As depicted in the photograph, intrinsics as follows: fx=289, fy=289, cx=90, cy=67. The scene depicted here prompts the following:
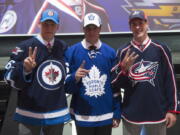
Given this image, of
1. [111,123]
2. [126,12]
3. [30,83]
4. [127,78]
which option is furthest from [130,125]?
[126,12]

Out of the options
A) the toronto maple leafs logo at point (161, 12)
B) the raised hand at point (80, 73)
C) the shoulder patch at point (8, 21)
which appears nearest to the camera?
the raised hand at point (80, 73)

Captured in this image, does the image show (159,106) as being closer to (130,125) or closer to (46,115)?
(130,125)

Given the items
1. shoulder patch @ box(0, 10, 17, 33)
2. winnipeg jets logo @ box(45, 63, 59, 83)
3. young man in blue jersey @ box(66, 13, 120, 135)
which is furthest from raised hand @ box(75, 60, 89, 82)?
shoulder patch @ box(0, 10, 17, 33)

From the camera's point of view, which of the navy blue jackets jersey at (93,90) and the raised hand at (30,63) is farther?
the navy blue jackets jersey at (93,90)

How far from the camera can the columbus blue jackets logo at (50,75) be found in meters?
1.70

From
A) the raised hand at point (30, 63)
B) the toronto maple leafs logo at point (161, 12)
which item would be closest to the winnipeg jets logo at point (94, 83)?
the raised hand at point (30, 63)

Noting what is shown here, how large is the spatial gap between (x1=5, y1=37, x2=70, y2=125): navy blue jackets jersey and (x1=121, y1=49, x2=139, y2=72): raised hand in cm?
38

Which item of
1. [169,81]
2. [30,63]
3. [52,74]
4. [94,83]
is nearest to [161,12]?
[169,81]

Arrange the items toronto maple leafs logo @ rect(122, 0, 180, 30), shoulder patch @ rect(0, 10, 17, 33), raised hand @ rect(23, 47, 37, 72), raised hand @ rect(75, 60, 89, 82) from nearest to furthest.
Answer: raised hand @ rect(23, 47, 37, 72), raised hand @ rect(75, 60, 89, 82), shoulder patch @ rect(0, 10, 17, 33), toronto maple leafs logo @ rect(122, 0, 180, 30)

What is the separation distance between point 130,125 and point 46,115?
51 cm

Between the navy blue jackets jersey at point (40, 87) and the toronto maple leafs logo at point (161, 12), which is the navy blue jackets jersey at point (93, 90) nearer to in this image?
the navy blue jackets jersey at point (40, 87)

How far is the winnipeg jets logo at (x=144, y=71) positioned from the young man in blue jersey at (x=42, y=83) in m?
0.43

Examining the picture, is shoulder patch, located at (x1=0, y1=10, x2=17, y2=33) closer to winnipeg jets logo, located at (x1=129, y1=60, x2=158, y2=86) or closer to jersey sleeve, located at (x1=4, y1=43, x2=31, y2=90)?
jersey sleeve, located at (x1=4, y1=43, x2=31, y2=90)

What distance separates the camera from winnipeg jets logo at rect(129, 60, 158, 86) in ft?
A: 5.63
